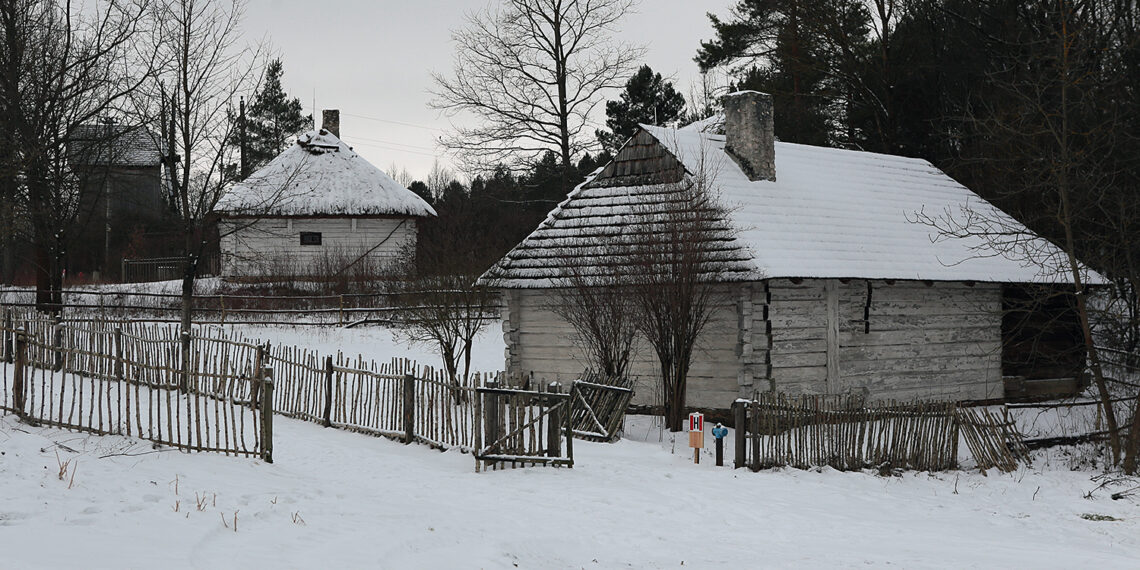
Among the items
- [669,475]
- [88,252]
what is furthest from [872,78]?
[88,252]

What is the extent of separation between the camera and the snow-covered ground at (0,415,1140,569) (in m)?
6.73

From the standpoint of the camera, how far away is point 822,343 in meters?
16.0

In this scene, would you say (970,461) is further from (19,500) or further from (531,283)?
(19,500)

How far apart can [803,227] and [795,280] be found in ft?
4.87

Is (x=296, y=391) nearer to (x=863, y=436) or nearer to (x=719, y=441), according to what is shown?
(x=719, y=441)

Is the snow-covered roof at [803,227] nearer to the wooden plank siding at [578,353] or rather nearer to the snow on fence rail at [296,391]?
the wooden plank siding at [578,353]

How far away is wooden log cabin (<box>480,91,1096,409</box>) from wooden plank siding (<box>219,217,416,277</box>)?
16.3 meters

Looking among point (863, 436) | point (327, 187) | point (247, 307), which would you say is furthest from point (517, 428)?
point (327, 187)

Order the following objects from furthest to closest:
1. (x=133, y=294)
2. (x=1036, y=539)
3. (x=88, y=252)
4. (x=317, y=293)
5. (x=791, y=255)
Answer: (x=88, y=252), (x=317, y=293), (x=133, y=294), (x=791, y=255), (x=1036, y=539)

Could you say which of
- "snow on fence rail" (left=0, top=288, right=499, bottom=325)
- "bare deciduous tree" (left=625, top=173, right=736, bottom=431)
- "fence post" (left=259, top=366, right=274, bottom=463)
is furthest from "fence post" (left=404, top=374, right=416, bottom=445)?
"snow on fence rail" (left=0, top=288, right=499, bottom=325)

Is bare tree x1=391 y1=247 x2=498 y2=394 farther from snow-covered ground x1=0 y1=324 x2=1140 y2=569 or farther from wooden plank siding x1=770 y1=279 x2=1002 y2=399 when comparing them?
wooden plank siding x1=770 y1=279 x2=1002 y2=399

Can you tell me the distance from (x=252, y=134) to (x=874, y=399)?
4265 cm

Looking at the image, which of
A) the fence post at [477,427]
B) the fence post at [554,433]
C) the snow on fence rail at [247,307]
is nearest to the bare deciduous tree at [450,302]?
the snow on fence rail at [247,307]

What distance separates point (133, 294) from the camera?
25.4 meters
